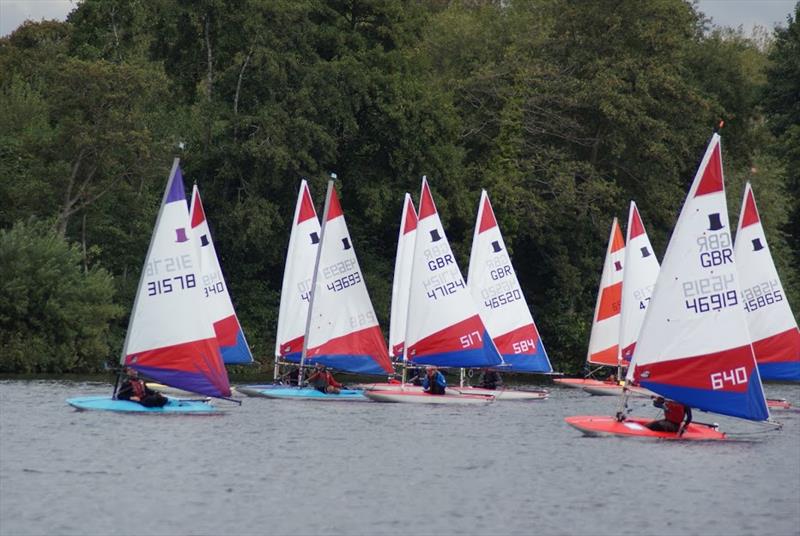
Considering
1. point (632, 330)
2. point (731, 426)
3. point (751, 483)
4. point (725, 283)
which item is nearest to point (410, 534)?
point (751, 483)

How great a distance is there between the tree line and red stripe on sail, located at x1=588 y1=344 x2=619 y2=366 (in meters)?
9.90

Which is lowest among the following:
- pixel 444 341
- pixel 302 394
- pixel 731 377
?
pixel 302 394

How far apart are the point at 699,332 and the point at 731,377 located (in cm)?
128

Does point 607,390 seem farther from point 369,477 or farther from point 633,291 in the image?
point 369,477

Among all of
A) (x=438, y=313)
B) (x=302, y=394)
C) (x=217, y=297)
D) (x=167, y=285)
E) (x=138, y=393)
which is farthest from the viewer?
(x=217, y=297)

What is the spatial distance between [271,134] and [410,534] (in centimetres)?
4141

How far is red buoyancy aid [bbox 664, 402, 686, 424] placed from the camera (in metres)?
37.6

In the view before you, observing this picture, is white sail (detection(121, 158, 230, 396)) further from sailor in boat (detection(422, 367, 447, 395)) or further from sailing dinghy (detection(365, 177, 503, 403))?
sailing dinghy (detection(365, 177, 503, 403))

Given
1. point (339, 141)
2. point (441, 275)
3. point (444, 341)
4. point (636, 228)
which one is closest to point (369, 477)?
point (444, 341)

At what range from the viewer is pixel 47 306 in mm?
60062

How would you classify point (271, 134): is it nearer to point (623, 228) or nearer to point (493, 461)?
point (623, 228)

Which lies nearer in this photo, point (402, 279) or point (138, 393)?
point (138, 393)

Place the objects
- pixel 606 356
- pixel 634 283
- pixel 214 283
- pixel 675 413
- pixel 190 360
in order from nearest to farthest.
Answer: pixel 675 413, pixel 190 360, pixel 214 283, pixel 634 283, pixel 606 356

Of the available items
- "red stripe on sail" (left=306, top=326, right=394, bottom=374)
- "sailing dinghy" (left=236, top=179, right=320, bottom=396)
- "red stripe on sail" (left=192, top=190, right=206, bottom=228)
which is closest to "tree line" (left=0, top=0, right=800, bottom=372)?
"red stripe on sail" (left=192, top=190, right=206, bottom=228)
